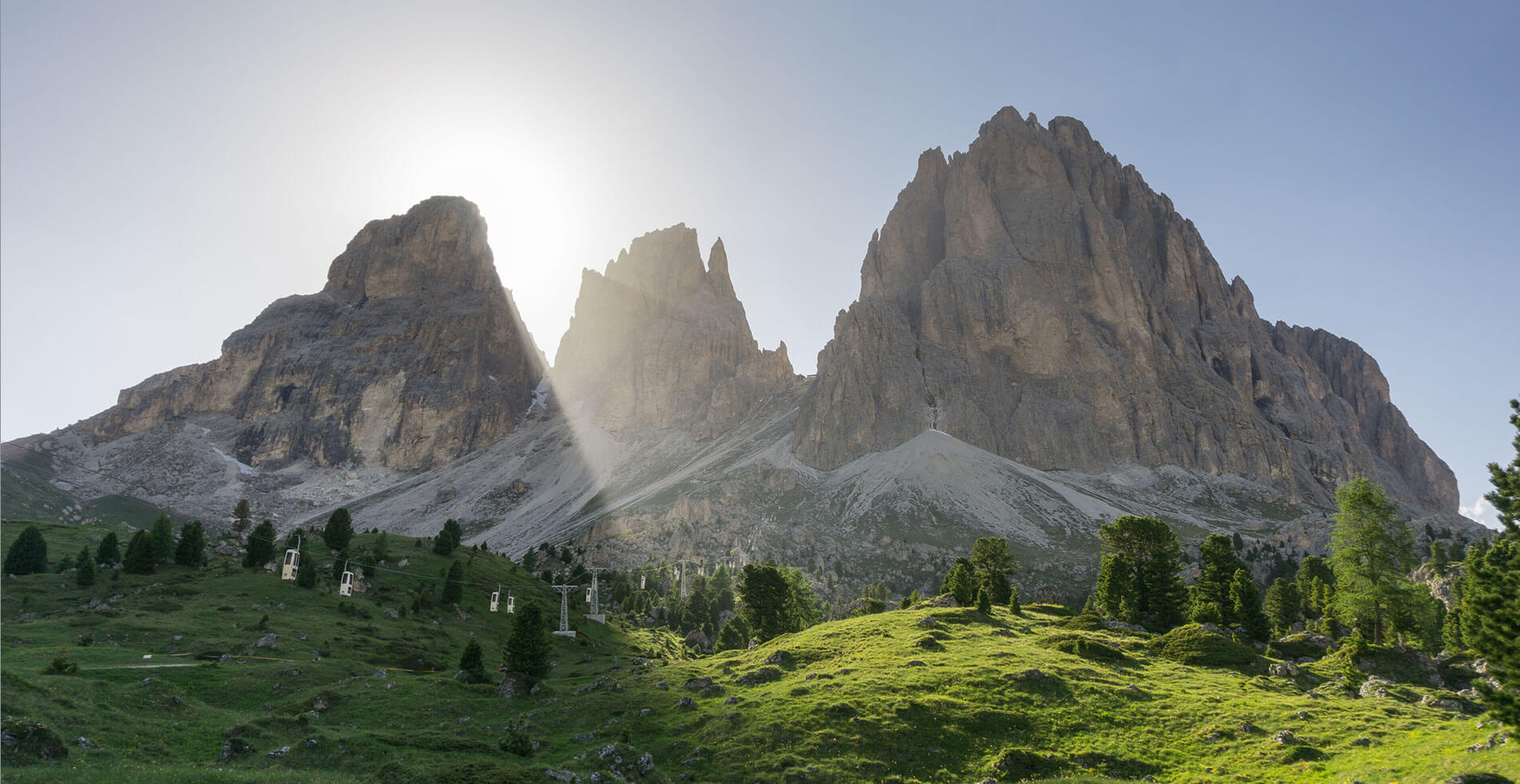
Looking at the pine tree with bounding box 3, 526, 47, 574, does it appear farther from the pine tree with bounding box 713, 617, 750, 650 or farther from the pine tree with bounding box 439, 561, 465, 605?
the pine tree with bounding box 713, 617, 750, 650

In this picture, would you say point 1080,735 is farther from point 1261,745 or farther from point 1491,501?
point 1491,501

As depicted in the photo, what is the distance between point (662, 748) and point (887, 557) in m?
134

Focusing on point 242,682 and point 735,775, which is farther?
point 242,682

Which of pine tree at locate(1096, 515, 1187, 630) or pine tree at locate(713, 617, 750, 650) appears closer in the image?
pine tree at locate(1096, 515, 1187, 630)

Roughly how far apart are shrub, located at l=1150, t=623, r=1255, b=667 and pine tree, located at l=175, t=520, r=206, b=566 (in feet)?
267

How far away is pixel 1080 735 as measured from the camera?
3538cm

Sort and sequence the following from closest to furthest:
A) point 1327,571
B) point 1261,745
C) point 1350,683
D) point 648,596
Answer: point 1261,745 < point 1350,683 < point 1327,571 < point 648,596

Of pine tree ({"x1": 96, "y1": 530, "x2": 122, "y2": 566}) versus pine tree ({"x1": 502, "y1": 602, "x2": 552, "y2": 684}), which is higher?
pine tree ({"x1": 96, "y1": 530, "x2": 122, "y2": 566})

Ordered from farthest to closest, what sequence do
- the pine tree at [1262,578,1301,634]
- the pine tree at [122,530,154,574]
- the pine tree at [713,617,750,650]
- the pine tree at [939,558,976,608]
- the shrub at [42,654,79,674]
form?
the pine tree at [713,617,750,650], the pine tree at [1262,578,1301,634], the pine tree at [939,558,976,608], the pine tree at [122,530,154,574], the shrub at [42,654,79,674]

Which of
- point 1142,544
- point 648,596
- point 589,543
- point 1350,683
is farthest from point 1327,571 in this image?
point 589,543

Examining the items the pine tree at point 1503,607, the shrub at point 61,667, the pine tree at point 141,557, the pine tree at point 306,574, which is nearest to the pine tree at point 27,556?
the pine tree at point 141,557

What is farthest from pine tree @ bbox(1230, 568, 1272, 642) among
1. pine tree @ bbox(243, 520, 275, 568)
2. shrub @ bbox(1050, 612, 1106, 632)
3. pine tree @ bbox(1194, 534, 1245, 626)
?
pine tree @ bbox(243, 520, 275, 568)

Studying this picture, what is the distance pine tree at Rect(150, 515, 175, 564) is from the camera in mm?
66188

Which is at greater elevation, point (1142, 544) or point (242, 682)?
point (1142, 544)
